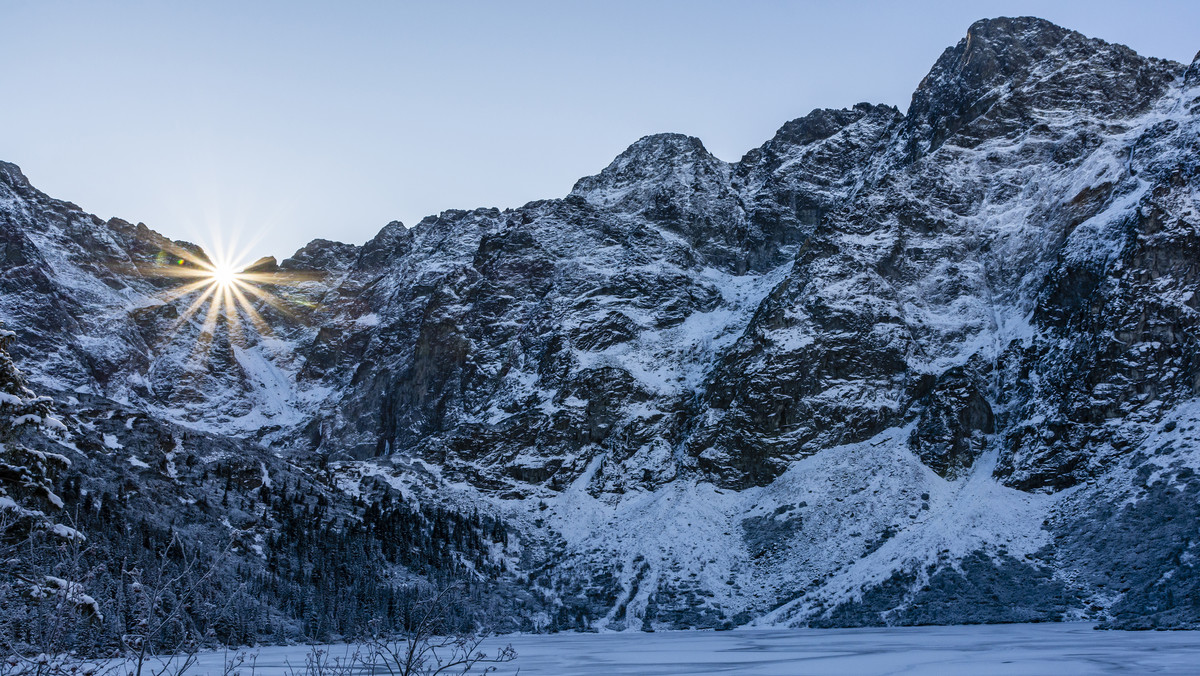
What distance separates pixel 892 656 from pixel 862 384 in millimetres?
82866

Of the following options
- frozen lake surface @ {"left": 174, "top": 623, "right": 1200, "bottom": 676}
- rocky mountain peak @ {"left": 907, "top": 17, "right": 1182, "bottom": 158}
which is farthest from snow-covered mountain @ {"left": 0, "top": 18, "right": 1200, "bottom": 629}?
frozen lake surface @ {"left": 174, "top": 623, "right": 1200, "bottom": 676}

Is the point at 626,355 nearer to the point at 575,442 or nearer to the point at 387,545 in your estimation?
the point at 575,442

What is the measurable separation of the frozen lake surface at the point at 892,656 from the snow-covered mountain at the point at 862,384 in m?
16.8

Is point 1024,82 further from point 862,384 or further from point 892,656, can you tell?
point 892,656

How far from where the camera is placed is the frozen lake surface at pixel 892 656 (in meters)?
36.3

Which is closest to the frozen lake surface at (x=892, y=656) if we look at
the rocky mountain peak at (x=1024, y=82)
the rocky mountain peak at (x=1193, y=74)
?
the rocky mountain peak at (x=1193, y=74)

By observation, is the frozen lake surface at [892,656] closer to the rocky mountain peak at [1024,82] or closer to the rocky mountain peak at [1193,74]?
the rocky mountain peak at [1193,74]

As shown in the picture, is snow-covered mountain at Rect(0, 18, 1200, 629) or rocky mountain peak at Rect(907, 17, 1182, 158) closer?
snow-covered mountain at Rect(0, 18, 1200, 629)

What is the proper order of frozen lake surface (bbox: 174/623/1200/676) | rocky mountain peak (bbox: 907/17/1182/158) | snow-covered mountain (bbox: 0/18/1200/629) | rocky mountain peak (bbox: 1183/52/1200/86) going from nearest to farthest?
frozen lake surface (bbox: 174/623/1200/676), snow-covered mountain (bbox: 0/18/1200/629), rocky mountain peak (bbox: 1183/52/1200/86), rocky mountain peak (bbox: 907/17/1182/158)

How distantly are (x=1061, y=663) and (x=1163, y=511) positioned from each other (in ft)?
172

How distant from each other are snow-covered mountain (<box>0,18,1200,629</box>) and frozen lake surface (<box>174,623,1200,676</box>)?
16763 millimetres

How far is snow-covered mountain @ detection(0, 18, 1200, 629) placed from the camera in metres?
89.4

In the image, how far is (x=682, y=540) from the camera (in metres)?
108

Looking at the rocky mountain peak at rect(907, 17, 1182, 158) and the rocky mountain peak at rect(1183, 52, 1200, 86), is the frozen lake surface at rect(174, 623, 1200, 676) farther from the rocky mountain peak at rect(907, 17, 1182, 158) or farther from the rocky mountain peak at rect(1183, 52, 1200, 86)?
the rocky mountain peak at rect(907, 17, 1182, 158)
